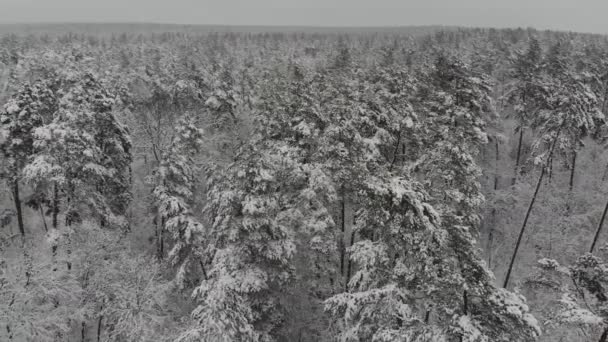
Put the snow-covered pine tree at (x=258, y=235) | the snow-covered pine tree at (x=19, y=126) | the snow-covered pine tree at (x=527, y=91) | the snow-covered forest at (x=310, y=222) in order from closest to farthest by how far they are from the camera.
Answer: the snow-covered forest at (x=310, y=222) → the snow-covered pine tree at (x=258, y=235) → the snow-covered pine tree at (x=19, y=126) → the snow-covered pine tree at (x=527, y=91)

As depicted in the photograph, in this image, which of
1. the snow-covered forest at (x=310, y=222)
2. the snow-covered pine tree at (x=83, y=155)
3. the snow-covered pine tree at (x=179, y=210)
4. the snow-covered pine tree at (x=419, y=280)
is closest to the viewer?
the snow-covered pine tree at (x=419, y=280)

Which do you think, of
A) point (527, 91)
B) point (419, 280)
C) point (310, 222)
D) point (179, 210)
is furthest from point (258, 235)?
point (527, 91)

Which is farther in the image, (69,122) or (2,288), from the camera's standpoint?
(69,122)

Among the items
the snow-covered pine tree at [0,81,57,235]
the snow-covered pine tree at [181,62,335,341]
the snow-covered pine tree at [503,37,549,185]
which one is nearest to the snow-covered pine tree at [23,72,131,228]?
the snow-covered pine tree at [0,81,57,235]

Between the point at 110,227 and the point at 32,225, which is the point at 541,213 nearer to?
the point at 110,227

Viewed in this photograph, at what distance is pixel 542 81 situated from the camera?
124ft

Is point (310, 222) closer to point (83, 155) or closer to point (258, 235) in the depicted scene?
point (258, 235)

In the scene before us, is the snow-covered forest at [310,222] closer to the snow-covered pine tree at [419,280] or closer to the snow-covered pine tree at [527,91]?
the snow-covered pine tree at [419,280]

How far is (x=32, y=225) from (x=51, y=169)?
58.8 ft

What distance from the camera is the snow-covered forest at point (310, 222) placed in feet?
39.7

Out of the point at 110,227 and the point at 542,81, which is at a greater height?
the point at 542,81

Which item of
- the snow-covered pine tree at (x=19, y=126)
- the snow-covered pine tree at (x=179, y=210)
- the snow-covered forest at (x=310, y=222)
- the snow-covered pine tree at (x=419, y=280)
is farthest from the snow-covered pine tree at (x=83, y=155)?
the snow-covered pine tree at (x=419, y=280)

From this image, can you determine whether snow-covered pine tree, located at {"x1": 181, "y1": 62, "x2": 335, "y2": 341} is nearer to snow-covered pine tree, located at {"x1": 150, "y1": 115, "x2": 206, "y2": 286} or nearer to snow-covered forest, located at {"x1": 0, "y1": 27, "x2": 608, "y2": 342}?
snow-covered forest, located at {"x1": 0, "y1": 27, "x2": 608, "y2": 342}

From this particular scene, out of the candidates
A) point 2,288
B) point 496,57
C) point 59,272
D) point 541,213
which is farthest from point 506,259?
point 496,57
